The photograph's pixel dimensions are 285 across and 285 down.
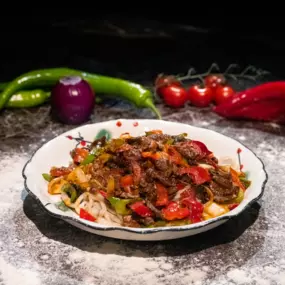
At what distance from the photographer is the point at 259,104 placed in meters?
3.45

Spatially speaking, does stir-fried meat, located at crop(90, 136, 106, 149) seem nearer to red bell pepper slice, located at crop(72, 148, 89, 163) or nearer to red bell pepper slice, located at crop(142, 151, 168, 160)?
red bell pepper slice, located at crop(72, 148, 89, 163)

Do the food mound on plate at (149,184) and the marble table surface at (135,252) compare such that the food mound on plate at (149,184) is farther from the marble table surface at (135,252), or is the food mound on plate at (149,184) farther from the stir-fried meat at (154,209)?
the marble table surface at (135,252)

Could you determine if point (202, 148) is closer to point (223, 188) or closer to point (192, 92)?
point (223, 188)

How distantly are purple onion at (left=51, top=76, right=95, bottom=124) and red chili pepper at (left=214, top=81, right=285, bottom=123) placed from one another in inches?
29.0

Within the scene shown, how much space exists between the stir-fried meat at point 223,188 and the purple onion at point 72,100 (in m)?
1.14

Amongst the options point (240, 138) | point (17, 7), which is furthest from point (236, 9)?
point (240, 138)

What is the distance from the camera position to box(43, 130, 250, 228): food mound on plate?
2320 mm

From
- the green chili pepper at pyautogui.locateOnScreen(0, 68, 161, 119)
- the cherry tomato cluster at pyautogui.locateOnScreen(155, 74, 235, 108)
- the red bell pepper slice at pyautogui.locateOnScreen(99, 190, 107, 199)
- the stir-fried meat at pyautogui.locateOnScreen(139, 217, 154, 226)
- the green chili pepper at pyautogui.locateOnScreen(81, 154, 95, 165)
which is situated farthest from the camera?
the cherry tomato cluster at pyautogui.locateOnScreen(155, 74, 235, 108)

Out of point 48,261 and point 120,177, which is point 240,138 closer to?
point 120,177

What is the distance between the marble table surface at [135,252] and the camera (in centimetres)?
221

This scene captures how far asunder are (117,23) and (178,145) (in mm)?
2515

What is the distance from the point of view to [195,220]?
2320mm

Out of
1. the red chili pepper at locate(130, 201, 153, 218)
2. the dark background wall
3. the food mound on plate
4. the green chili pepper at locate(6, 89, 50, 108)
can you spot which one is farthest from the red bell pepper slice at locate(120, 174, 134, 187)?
the dark background wall

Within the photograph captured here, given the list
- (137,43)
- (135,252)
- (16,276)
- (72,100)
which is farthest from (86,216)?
(137,43)
